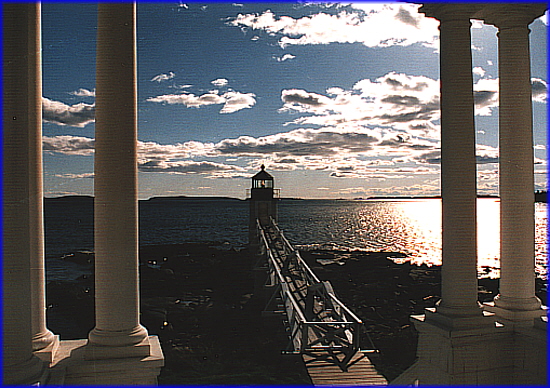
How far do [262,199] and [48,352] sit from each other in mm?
107294

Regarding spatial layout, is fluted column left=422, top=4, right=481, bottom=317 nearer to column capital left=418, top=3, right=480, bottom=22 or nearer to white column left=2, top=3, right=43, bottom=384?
column capital left=418, top=3, right=480, bottom=22

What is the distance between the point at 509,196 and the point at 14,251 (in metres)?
27.4

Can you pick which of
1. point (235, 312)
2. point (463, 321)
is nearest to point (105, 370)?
point (463, 321)

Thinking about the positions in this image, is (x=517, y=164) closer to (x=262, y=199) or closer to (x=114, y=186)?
(x=114, y=186)

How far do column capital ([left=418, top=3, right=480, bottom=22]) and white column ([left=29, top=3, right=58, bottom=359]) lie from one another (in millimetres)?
21674

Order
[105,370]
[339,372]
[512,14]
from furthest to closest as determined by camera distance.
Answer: [339,372] → [512,14] → [105,370]

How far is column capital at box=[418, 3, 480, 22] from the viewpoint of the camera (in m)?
27.5

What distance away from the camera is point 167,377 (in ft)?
226

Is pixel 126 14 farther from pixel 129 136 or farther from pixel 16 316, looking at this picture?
pixel 16 316

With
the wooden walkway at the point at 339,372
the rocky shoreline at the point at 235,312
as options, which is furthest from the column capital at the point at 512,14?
the rocky shoreline at the point at 235,312

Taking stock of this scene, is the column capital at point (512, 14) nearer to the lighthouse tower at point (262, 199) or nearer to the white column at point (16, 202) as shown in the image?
the white column at point (16, 202)

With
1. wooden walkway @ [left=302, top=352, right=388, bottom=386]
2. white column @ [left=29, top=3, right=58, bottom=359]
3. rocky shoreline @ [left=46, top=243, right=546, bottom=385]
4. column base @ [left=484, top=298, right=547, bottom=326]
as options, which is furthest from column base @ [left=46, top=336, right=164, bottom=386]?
rocky shoreline @ [left=46, top=243, right=546, bottom=385]

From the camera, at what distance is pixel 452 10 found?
90.6ft

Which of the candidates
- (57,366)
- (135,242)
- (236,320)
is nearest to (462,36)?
(135,242)
